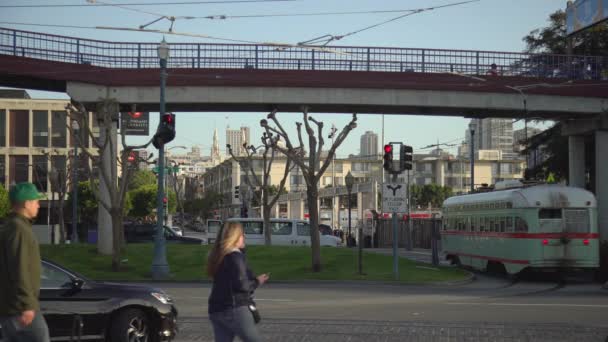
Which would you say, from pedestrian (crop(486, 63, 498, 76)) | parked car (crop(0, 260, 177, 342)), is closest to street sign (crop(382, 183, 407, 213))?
pedestrian (crop(486, 63, 498, 76))

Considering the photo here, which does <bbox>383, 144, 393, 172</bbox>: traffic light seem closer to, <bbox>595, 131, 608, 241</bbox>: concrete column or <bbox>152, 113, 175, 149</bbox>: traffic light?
<bbox>152, 113, 175, 149</bbox>: traffic light

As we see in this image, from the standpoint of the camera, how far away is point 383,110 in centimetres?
3328

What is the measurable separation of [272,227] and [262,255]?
17315 millimetres

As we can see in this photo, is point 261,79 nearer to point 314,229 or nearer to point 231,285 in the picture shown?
point 314,229

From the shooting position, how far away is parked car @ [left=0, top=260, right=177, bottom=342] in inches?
403

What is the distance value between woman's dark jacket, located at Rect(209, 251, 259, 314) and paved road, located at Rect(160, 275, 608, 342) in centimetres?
534

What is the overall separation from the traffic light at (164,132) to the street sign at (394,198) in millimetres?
7039

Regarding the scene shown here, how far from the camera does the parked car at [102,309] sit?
33.6 ft

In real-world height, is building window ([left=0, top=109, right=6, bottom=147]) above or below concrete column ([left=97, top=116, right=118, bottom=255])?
above

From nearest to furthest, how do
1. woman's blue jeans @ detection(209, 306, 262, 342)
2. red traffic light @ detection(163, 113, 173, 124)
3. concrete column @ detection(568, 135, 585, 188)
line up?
woman's blue jeans @ detection(209, 306, 262, 342)
red traffic light @ detection(163, 113, 173, 124)
concrete column @ detection(568, 135, 585, 188)

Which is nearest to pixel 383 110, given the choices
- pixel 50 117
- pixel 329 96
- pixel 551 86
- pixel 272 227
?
pixel 329 96

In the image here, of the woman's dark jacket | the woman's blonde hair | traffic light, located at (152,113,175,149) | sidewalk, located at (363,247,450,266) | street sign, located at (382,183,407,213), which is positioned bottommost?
sidewalk, located at (363,247,450,266)

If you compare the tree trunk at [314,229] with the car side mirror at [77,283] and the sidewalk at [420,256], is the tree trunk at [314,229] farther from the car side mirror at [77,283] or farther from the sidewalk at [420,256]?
the car side mirror at [77,283]

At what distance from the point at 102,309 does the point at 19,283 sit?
14.9 ft
